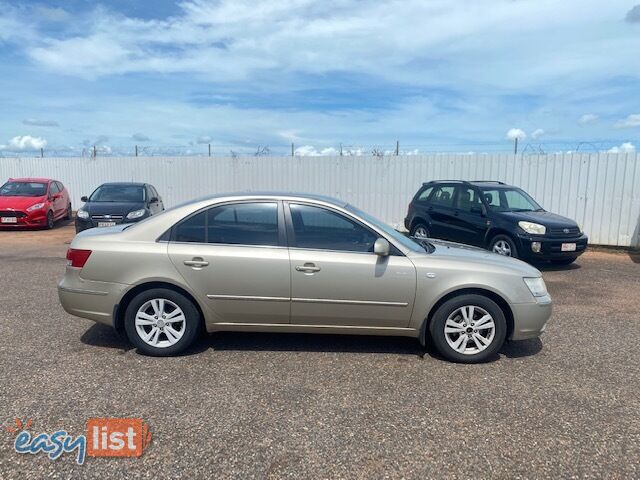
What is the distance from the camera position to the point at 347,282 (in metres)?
4.33

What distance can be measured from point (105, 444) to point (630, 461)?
129 inches

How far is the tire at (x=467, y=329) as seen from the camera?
14.3 feet

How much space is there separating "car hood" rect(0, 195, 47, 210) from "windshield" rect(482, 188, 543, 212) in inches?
514

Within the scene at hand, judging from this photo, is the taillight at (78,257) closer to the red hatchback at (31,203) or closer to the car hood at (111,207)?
the car hood at (111,207)

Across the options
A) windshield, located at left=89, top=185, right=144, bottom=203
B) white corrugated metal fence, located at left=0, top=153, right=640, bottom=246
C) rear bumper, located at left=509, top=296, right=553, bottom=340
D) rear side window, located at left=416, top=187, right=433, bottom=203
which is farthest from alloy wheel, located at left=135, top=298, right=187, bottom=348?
white corrugated metal fence, located at left=0, top=153, right=640, bottom=246

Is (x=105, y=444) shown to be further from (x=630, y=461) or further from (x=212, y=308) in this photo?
(x=630, y=461)

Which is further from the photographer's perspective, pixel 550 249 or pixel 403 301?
pixel 550 249

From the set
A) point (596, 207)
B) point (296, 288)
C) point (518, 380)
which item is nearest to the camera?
point (518, 380)

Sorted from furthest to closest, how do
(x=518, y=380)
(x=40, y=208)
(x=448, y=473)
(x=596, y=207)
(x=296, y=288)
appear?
(x=40, y=208) → (x=596, y=207) → (x=296, y=288) → (x=518, y=380) → (x=448, y=473)

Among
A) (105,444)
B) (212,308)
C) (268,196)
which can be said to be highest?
(268,196)

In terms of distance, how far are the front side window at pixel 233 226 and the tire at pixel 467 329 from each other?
5.58 feet

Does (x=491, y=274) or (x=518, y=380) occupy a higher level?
(x=491, y=274)

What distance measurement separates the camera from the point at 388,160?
14.6 m

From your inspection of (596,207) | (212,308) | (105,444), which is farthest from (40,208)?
(596,207)
